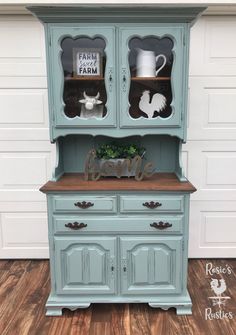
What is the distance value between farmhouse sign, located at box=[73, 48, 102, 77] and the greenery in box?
49 centimetres

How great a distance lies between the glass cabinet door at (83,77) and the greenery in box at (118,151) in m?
0.22

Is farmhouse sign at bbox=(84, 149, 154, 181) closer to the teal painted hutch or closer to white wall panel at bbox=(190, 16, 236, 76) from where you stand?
the teal painted hutch

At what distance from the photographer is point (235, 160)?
2.56 m

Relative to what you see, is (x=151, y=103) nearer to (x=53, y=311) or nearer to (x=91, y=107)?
(x=91, y=107)

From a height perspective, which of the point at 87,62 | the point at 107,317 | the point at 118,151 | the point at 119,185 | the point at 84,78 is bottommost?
the point at 107,317

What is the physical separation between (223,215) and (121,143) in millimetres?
1165

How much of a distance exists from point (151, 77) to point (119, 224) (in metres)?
0.98

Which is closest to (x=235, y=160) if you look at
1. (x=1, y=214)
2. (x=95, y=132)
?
(x=95, y=132)

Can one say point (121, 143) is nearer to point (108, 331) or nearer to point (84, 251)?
point (84, 251)

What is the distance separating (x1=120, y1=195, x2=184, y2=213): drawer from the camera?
188 cm

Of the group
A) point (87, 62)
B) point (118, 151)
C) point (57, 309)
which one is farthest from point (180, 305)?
point (87, 62)

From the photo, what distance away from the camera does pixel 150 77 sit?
1954 millimetres

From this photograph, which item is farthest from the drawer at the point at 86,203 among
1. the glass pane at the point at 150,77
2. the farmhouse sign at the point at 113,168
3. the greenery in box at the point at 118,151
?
the glass pane at the point at 150,77

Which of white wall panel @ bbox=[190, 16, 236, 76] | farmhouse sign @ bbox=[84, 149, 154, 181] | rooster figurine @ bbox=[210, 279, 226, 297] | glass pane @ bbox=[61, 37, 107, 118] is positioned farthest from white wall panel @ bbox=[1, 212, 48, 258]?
white wall panel @ bbox=[190, 16, 236, 76]
